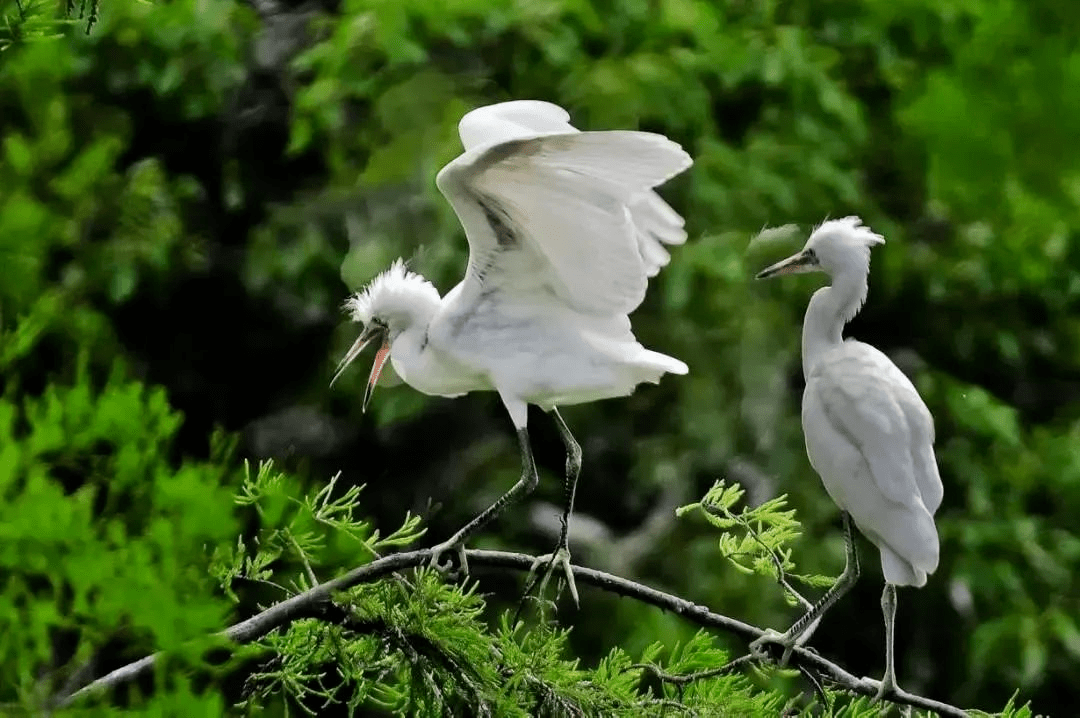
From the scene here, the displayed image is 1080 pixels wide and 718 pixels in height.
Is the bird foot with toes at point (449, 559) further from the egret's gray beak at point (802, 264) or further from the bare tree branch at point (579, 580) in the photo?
the egret's gray beak at point (802, 264)

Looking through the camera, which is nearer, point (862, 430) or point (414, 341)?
point (862, 430)

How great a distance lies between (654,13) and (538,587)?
1.49 metres

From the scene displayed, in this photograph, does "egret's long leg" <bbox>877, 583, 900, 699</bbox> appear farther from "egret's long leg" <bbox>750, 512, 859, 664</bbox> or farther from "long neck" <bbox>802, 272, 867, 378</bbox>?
"long neck" <bbox>802, 272, 867, 378</bbox>

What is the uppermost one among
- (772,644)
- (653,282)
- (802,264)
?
(802,264)

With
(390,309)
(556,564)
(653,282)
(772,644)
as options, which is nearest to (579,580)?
(556,564)

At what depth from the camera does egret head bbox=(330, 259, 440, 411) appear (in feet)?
4.54

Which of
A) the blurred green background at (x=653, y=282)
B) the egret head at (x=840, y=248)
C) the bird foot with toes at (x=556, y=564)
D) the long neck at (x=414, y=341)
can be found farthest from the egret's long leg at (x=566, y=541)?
the blurred green background at (x=653, y=282)

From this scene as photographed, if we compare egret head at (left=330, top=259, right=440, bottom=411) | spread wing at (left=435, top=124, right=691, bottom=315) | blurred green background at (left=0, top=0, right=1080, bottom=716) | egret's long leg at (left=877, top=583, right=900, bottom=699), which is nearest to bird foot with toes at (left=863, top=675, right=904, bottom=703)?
egret's long leg at (left=877, top=583, right=900, bottom=699)

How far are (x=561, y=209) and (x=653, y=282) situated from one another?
1.26m

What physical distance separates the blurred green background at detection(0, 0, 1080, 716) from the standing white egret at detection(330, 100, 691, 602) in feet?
2.90

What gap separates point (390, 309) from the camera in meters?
1.39

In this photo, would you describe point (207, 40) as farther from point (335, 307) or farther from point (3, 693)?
point (3, 693)

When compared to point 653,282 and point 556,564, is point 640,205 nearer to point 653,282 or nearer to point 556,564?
point 556,564

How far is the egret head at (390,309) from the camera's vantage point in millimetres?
1384
